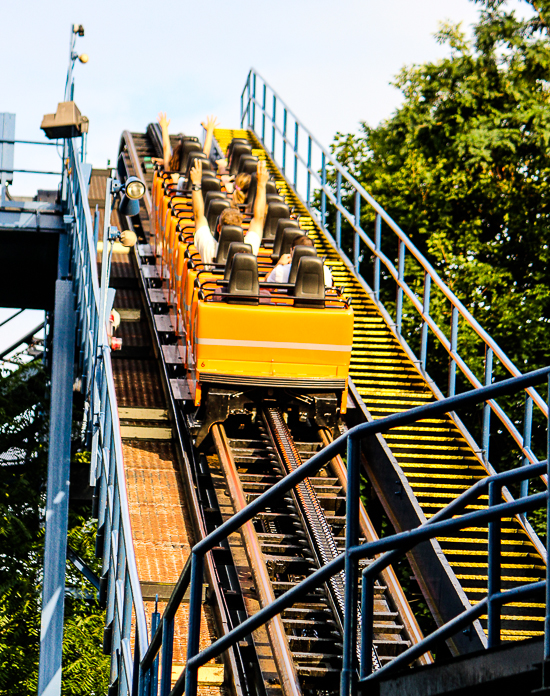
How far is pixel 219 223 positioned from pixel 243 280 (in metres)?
1.98

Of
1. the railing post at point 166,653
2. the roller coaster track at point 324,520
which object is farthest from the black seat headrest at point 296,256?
the railing post at point 166,653

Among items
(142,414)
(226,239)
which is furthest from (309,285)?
(142,414)

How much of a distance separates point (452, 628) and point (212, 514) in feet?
19.8

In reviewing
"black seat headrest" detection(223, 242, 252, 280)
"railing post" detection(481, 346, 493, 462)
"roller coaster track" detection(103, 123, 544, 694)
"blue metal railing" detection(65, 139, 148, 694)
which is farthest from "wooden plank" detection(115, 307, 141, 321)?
"railing post" detection(481, 346, 493, 462)

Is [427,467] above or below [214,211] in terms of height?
below

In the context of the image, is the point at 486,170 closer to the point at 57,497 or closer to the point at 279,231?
the point at 279,231

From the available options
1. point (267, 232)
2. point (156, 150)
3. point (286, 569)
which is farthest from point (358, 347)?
point (156, 150)

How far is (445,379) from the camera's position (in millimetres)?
18734

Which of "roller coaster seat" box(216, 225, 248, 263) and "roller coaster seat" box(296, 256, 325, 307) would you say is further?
"roller coaster seat" box(216, 225, 248, 263)

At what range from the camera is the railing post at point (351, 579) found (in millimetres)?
2982

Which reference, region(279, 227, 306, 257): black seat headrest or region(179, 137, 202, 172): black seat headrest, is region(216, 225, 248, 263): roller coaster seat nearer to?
region(279, 227, 306, 257): black seat headrest

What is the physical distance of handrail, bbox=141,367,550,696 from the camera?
274 centimetres

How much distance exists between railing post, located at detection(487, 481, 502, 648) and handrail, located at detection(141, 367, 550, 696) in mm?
67

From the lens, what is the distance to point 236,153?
56.0 feet
